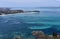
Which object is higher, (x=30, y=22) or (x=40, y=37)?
Result: (x=30, y=22)

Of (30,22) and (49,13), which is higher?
(49,13)

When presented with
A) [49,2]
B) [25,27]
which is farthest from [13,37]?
[49,2]

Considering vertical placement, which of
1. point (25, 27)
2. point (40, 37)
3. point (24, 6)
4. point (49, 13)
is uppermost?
point (24, 6)

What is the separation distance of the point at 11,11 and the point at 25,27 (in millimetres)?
353

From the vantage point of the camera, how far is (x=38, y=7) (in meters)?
1.73

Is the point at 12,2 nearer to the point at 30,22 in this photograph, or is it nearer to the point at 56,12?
the point at 30,22

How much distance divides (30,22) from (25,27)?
0.11 metres

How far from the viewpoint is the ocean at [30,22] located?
1.67 metres

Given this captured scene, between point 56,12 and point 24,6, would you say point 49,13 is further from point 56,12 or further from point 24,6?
point 24,6

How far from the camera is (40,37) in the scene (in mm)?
1665

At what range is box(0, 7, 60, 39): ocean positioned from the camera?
167cm

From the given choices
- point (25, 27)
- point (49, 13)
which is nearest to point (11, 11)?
point (25, 27)

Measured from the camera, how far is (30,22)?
5.57ft

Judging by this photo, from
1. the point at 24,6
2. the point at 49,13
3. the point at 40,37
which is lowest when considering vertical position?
the point at 40,37
